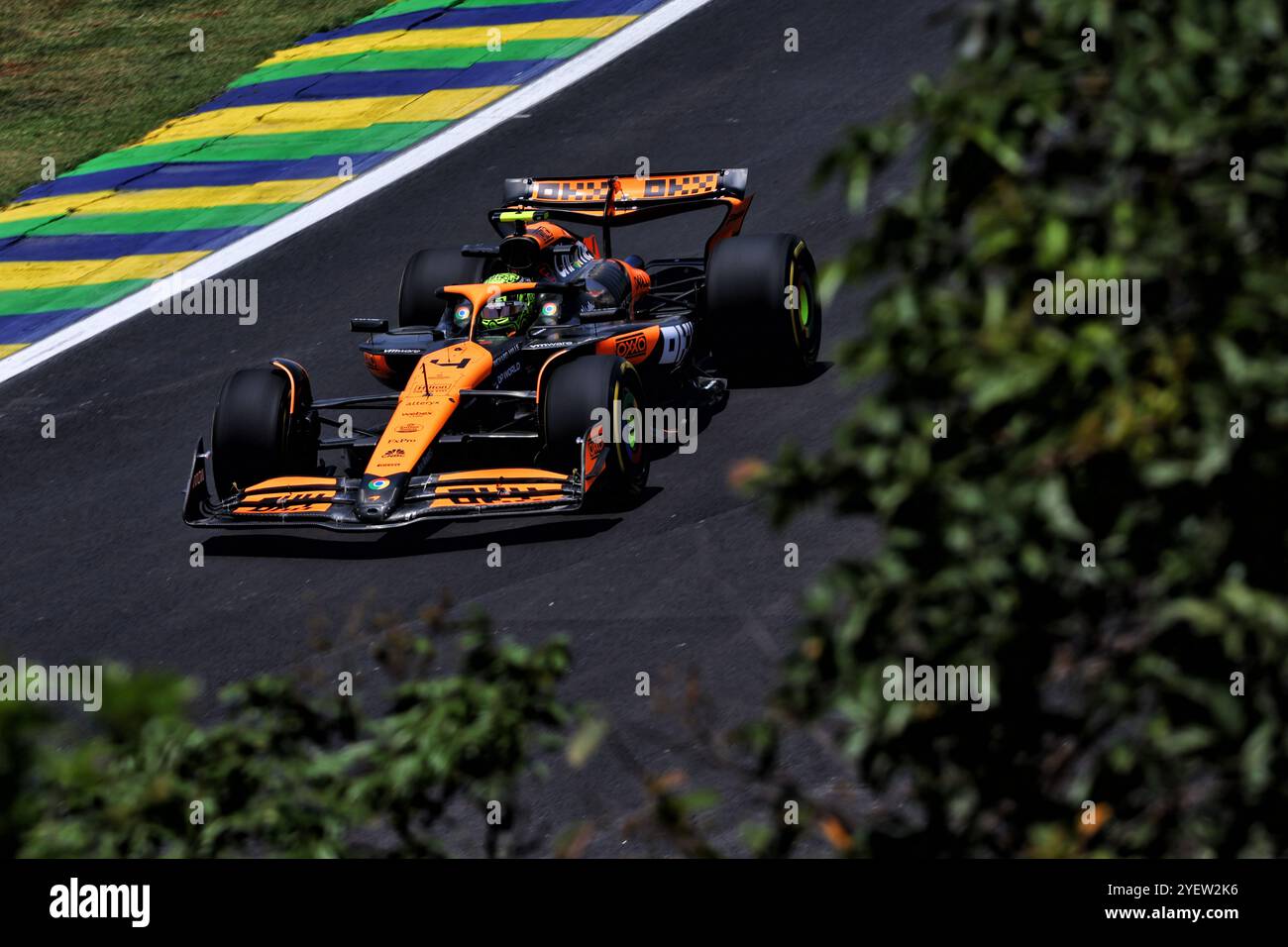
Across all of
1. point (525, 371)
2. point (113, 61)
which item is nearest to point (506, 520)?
point (525, 371)

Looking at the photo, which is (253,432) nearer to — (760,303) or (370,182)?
(760,303)

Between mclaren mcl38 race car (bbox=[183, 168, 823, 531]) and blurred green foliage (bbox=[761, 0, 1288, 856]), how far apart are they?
5669 millimetres

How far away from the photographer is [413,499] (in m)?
→ 8.52

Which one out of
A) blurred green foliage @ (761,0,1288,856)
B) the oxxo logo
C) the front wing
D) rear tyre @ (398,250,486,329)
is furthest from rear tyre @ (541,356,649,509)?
blurred green foliage @ (761,0,1288,856)

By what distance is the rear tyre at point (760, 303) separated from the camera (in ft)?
33.0

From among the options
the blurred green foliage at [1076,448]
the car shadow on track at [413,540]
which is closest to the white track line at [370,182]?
the car shadow on track at [413,540]

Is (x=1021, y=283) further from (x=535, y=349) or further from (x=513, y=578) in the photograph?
(x=535, y=349)

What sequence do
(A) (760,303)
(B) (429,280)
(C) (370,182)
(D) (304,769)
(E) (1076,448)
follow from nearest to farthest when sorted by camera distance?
(E) (1076,448)
(D) (304,769)
(A) (760,303)
(B) (429,280)
(C) (370,182)

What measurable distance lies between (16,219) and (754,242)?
8.08 m

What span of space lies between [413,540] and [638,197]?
310 centimetres

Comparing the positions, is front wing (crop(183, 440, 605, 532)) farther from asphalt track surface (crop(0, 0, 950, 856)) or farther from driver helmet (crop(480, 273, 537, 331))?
driver helmet (crop(480, 273, 537, 331))

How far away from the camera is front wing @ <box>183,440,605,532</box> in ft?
27.6

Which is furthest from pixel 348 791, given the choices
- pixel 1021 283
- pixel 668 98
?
pixel 668 98

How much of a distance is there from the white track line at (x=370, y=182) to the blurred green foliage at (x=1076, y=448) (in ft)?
35.8
